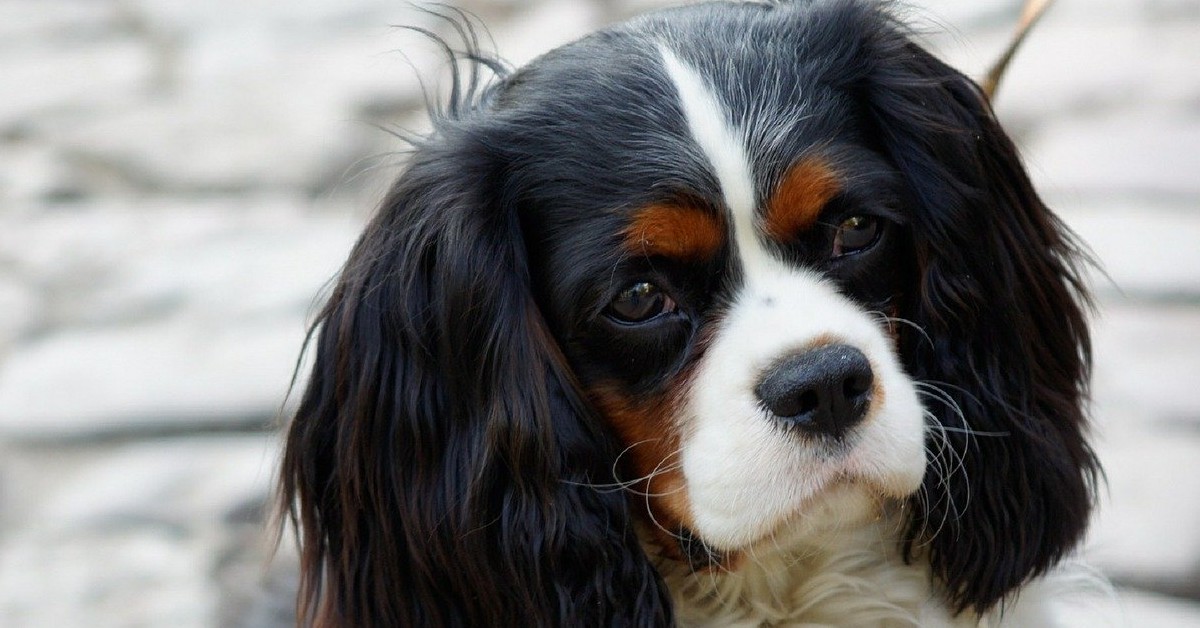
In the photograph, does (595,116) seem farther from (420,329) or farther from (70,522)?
(70,522)

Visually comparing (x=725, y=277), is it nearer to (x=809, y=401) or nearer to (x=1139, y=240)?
(x=809, y=401)

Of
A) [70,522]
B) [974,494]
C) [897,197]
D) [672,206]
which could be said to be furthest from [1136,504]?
[70,522]

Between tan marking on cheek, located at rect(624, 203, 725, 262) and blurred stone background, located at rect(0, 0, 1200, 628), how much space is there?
547mm

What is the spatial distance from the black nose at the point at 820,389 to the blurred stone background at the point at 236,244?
744 millimetres

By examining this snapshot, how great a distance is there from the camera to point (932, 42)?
93.8 inches

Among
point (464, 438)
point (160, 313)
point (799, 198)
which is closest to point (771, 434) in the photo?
point (799, 198)

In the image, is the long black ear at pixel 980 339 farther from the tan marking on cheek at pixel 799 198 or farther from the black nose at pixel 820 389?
the black nose at pixel 820 389

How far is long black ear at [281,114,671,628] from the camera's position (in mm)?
2018

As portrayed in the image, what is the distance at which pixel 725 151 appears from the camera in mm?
1968

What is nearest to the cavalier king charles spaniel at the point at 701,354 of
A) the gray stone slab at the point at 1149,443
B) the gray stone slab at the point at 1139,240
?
the gray stone slab at the point at 1149,443

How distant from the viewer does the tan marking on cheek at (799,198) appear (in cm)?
196

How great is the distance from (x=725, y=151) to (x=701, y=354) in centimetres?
27

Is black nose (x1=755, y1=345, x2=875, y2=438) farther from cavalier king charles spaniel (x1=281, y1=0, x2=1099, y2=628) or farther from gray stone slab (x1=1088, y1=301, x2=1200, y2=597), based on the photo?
gray stone slab (x1=1088, y1=301, x2=1200, y2=597)

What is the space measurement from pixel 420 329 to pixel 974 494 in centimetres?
84
